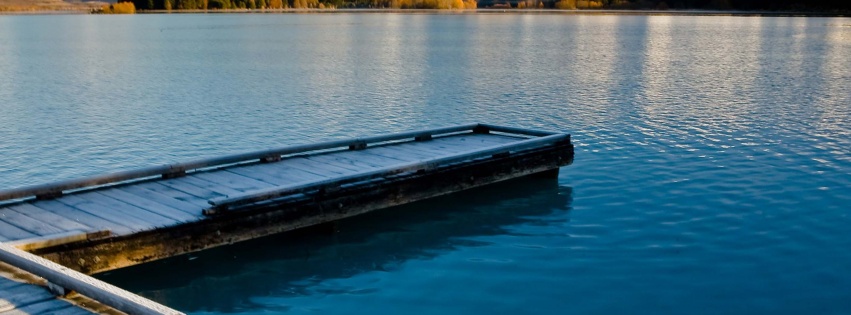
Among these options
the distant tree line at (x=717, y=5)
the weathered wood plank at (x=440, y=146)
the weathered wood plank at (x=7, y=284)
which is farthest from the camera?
the distant tree line at (x=717, y=5)

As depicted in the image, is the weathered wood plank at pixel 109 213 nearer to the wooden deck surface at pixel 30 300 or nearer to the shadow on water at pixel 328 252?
the shadow on water at pixel 328 252

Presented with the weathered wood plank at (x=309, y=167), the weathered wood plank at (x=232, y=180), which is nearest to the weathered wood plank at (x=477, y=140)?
the weathered wood plank at (x=309, y=167)

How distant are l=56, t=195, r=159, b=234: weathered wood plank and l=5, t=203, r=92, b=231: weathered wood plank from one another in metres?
0.32

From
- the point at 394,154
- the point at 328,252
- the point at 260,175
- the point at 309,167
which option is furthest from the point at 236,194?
the point at 394,154

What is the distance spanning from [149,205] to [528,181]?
663 centimetres

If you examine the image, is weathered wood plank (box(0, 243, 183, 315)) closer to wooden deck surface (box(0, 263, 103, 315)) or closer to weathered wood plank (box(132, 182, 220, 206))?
wooden deck surface (box(0, 263, 103, 315))

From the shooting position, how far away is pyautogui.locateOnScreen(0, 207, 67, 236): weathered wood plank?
995cm

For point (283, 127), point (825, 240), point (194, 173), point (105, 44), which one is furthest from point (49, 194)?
point (105, 44)

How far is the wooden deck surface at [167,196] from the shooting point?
33.0 ft

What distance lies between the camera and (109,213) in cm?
1064

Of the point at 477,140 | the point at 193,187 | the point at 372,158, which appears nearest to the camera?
the point at 193,187

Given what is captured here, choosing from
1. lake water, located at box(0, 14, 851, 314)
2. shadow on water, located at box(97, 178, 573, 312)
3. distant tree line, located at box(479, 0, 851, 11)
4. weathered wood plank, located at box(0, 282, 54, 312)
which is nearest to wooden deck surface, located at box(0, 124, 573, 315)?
weathered wood plank, located at box(0, 282, 54, 312)

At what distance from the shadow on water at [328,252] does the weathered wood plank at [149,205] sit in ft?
1.90

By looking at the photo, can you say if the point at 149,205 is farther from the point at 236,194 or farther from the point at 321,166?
the point at 321,166
